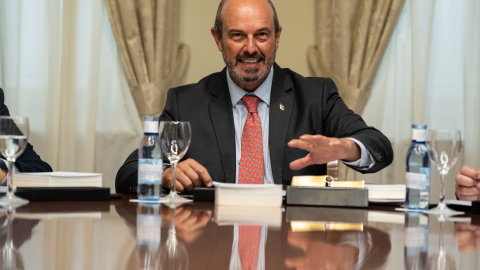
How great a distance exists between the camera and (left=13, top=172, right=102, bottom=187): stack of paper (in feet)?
6.84

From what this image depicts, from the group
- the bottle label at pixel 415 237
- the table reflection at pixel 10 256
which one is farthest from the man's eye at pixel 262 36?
the table reflection at pixel 10 256

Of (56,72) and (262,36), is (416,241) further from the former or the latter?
(56,72)

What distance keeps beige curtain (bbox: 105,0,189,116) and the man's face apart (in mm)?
1315

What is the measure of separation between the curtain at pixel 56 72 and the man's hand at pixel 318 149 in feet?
7.89

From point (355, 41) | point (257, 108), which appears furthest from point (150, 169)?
point (355, 41)

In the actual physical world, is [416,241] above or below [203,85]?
below

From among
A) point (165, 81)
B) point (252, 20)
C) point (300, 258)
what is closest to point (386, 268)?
point (300, 258)

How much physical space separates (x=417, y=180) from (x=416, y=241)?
67 cm

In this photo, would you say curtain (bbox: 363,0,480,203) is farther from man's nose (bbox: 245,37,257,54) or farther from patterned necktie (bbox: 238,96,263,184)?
patterned necktie (bbox: 238,96,263,184)

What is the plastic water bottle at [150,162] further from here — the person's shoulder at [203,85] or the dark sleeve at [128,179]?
the person's shoulder at [203,85]

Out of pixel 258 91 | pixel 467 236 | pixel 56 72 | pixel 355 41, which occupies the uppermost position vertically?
pixel 355 41

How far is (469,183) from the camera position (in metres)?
2.28

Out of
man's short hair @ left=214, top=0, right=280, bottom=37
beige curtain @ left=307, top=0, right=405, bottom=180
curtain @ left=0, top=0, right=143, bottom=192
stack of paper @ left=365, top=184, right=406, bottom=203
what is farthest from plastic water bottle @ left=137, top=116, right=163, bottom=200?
beige curtain @ left=307, top=0, right=405, bottom=180

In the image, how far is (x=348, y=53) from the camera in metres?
4.52
